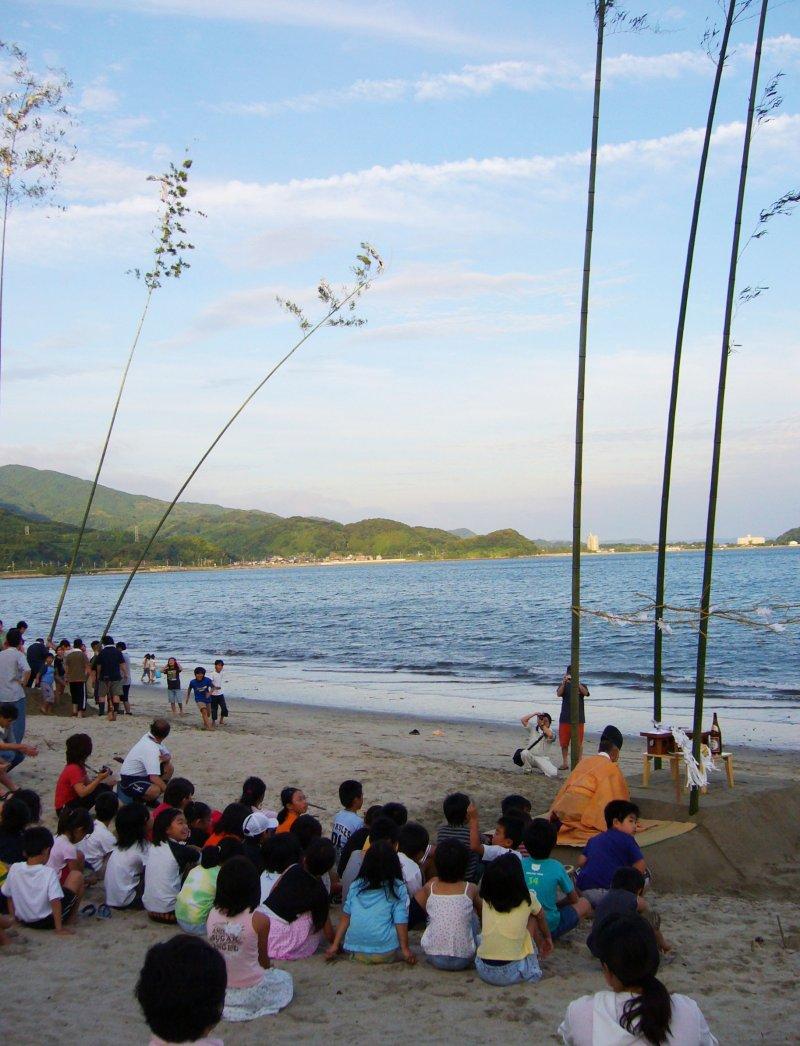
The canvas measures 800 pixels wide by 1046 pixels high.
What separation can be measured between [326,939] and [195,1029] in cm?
401

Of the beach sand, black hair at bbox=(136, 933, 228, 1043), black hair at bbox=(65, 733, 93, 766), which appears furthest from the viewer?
black hair at bbox=(65, 733, 93, 766)

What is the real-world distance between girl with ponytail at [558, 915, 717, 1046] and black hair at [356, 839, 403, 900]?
8.20ft

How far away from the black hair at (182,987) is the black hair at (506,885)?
125 inches

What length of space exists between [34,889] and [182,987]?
4.53 m

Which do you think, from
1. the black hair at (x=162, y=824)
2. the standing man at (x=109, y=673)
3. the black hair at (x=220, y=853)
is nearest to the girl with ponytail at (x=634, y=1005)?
the black hair at (x=220, y=853)

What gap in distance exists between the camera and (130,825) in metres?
6.94

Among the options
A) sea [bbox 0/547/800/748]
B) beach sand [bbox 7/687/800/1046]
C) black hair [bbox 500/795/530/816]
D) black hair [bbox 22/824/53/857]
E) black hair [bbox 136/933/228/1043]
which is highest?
black hair [bbox 136/933/228/1043]

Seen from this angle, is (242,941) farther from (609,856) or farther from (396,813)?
(609,856)

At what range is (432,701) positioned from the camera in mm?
25312

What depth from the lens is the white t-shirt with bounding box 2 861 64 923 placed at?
253 inches

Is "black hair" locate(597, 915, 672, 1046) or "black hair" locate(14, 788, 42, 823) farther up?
"black hair" locate(597, 915, 672, 1046)

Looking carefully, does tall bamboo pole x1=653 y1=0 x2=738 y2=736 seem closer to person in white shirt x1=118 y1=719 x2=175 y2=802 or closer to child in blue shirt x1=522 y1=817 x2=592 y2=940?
child in blue shirt x1=522 y1=817 x2=592 y2=940

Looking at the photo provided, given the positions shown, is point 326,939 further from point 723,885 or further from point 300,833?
point 723,885

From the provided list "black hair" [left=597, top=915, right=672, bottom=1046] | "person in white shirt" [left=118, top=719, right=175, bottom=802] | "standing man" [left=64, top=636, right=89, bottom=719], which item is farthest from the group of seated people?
"standing man" [left=64, top=636, right=89, bottom=719]
